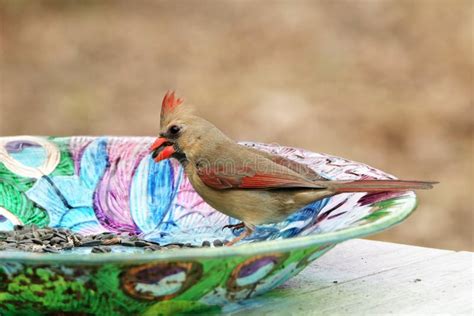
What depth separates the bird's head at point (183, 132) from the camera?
8.62 ft

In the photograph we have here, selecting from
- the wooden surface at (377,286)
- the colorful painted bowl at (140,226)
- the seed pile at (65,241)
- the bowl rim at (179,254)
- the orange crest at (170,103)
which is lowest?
the wooden surface at (377,286)

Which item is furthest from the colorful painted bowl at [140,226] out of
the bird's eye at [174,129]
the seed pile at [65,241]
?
the bird's eye at [174,129]

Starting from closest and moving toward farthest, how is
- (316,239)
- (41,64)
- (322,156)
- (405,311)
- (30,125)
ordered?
(316,239)
(405,311)
(322,156)
(30,125)
(41,64)

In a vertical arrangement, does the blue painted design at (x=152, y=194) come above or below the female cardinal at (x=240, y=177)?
below

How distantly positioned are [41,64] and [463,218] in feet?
14.0

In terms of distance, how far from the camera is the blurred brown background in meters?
6.42

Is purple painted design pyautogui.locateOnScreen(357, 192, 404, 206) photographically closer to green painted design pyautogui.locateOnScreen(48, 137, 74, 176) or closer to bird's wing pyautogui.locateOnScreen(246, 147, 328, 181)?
bird's wing pyautogui.locateOnScreen(246, 147, 328, 181)

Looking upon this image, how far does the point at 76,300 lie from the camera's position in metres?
1.69

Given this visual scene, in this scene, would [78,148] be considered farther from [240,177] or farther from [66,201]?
[240,177]

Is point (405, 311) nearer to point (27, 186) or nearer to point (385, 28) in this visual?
point (27, 186)

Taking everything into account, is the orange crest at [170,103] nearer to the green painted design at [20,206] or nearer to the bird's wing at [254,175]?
the bird's wing at [254,175]

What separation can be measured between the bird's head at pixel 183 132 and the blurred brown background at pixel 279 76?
10.1ft

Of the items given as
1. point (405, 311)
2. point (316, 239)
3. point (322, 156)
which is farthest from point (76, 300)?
point (322, 156)

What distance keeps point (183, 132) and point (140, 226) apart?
0.33 meters
